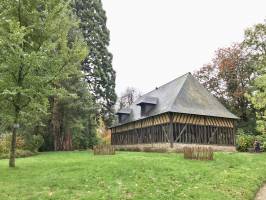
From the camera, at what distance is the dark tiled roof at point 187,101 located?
3281 cm

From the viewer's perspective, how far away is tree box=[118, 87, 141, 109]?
3071 inches

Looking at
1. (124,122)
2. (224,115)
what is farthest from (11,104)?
(124,122)

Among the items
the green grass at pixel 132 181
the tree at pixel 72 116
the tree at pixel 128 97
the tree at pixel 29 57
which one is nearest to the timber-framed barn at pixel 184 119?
the tree at pixel 72 116

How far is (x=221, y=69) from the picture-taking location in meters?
48.5

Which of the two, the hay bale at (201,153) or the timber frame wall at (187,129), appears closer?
the hay bale at (201,153)

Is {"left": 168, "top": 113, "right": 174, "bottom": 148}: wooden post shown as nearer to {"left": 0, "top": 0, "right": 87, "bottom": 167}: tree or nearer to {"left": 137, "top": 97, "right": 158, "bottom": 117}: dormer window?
{"left": 137, "top": 97, "right": 158, "bottom": 117}: dormer window

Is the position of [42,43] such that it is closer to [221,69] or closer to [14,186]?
[14,186]

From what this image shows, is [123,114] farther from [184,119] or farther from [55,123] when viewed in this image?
[184,119]

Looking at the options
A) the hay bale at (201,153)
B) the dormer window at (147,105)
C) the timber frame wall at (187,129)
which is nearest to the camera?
the hay bale at (201,153)

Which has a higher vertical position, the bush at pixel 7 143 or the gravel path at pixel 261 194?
the bush at pixel 7 143

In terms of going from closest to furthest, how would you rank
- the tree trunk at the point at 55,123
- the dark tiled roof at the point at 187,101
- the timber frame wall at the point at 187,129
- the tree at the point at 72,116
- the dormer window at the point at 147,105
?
the timber frame wall at the point at 187,129, the dark tiled roof at the point at 187,101, the dormer window at the point at 147,105, the tree at the point at 72,116, the tree trunk at the point at 55,123

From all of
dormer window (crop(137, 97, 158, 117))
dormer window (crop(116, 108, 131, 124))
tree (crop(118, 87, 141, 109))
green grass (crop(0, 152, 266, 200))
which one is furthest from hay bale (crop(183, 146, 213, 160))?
tree (crop(118, 87, 141, 109))

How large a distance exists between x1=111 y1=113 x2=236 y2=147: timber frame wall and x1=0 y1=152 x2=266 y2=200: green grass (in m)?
9.85

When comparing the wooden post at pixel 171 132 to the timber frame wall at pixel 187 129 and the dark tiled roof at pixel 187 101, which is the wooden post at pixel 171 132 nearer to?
the timber frame wall at pixel 187 129
